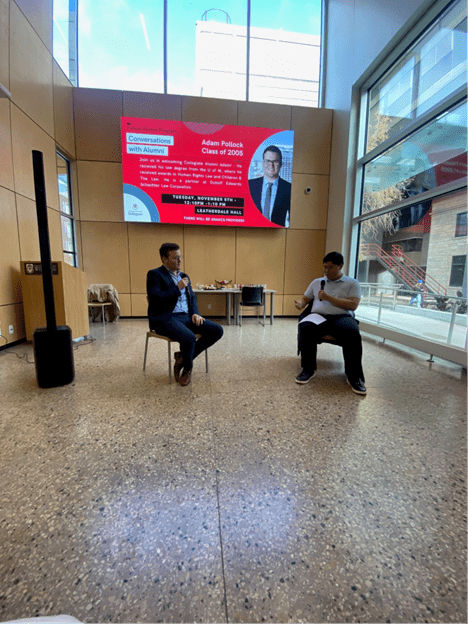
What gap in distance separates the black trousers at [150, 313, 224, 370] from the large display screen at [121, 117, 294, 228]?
357cm

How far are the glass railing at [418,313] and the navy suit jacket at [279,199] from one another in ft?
7.35

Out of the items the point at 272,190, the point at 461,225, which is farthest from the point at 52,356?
the point at 272,190

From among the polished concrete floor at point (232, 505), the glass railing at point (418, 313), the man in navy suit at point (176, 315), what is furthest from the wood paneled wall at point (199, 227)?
the polished concrete floor at point (232, 505)

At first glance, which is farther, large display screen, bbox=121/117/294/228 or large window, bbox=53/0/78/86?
large display screen, bbox=121/117/294/228

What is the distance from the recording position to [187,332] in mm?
2277

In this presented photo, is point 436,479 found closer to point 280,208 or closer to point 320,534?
point 320,534

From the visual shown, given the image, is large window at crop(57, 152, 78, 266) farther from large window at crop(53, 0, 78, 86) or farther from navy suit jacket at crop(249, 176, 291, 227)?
navy suit jacket at crop(249, 176, 291, 227)

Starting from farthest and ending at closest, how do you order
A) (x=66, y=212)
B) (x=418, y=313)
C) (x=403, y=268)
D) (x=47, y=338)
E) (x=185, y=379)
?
1. (x=66, y=212)
2. (x=403, y=268)
3. (x=418, y=313)
4. (x=185, y=379)
5. (x=47, y=338)

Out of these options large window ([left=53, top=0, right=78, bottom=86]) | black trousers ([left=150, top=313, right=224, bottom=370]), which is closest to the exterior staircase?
black trousers ([left=150, top=313, right=224, bottom=370])

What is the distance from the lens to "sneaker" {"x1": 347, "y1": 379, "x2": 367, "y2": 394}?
2200 millimetres

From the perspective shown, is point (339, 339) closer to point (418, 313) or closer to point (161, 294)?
point (161, 294)

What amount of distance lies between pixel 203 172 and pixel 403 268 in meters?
3.95

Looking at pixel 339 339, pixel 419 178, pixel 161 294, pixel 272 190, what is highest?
pixel 272 190

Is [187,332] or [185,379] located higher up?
[187,332]
